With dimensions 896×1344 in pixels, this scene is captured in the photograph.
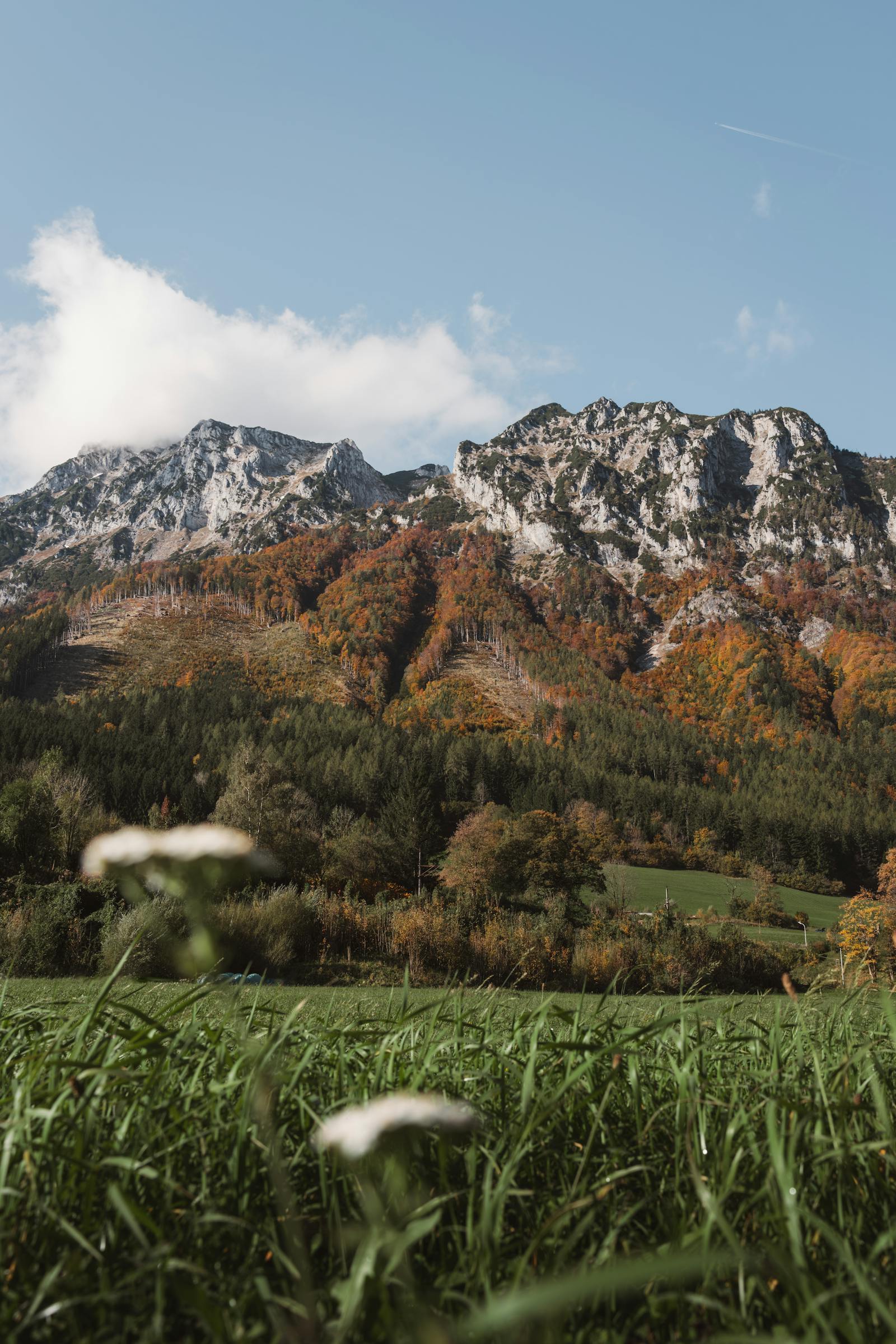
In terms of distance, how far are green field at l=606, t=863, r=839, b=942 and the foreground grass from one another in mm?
49409

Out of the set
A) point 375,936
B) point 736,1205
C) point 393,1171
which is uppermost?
point 393,1171

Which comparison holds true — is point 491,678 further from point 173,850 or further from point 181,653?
point 173,850

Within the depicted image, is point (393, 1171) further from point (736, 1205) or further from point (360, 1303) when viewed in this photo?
point (736, 1205)

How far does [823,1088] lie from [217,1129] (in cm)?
168

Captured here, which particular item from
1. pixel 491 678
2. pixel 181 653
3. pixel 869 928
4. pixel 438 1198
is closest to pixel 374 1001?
pixel 438 1198

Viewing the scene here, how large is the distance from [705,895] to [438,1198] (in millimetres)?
A: 69386

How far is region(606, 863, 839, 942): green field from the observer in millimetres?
54500

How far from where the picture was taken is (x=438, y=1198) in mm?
1404

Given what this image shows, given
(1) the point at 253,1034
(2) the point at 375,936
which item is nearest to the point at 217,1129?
(1) the point at 253,1034

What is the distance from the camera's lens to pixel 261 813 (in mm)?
40031

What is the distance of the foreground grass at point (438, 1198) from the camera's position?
1.10 meters

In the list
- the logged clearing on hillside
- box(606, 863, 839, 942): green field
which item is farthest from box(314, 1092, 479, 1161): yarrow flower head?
the logged clearing on hillside

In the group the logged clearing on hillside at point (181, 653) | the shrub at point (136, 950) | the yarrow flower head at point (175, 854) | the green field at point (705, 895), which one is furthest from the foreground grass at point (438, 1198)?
the logged clearing on hillside at point (181, 653)

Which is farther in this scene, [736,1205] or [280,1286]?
[736,1205]
